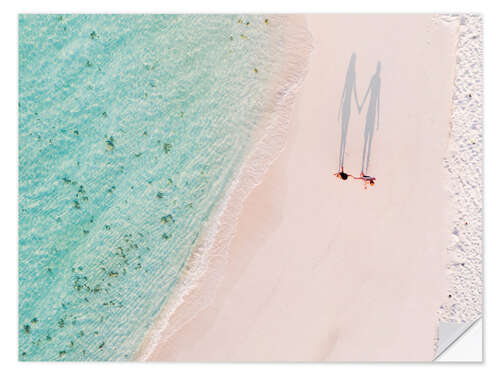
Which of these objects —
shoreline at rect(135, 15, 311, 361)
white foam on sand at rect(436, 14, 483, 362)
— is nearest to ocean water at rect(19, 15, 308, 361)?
shoreline at rect(135, 15, 311, 361)

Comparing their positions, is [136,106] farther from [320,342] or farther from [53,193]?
[320,342]

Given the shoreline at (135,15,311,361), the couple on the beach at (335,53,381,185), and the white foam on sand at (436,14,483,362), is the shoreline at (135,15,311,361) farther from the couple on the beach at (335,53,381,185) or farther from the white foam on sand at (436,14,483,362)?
the white foam on sand at (436,14,483,362)

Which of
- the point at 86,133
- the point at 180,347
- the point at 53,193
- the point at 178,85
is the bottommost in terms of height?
the point at 180,347

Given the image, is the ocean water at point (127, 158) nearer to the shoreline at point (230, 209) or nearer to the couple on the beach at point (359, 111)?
the shoreline at point (230, 209)

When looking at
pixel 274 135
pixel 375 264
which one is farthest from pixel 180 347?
pixel 274 135

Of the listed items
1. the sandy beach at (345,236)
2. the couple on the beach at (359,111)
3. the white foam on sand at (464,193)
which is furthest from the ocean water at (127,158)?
the white foam on sand at (464,193)
